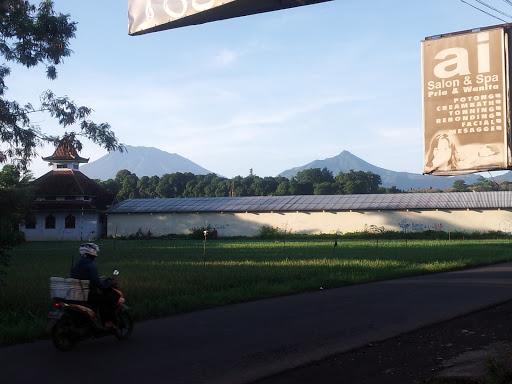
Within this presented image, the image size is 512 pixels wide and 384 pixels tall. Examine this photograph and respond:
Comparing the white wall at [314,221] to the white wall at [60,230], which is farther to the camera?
the white wall at [60,230]

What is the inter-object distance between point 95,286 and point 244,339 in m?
2.30

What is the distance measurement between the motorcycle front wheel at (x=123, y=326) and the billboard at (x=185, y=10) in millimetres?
5115

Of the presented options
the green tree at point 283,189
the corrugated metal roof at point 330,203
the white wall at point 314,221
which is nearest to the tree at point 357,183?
the green tree at point 283,189

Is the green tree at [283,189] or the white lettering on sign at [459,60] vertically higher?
the green tree at [283,189]

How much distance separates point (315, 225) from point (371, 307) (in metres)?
Result: 43.1

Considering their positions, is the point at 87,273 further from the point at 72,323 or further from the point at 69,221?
the point at 69,221

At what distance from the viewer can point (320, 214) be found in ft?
180

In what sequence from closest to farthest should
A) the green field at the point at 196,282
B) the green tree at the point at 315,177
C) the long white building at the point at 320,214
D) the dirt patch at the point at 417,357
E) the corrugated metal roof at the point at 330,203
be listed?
the dirt patch at the point at 417,357 → the green field at the point at 196,282 → the long white building at the point at 320,214 → the corrugated metal roof at the point at 330,203 → the green tree at the point at 315,177

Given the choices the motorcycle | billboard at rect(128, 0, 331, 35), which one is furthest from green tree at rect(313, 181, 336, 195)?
billboard at rect(128, 0, 331, 35)

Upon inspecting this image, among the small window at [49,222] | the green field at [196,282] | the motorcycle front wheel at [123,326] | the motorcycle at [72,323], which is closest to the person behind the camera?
the motorcycle at [72,323]

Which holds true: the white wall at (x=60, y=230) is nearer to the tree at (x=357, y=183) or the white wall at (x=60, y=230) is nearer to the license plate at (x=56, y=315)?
the license plate at (x=56, y=315)

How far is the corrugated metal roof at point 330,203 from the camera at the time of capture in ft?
171

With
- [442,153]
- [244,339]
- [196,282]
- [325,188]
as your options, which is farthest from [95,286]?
[325,188]

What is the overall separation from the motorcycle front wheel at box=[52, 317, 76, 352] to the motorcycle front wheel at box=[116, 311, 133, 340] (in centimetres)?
75
